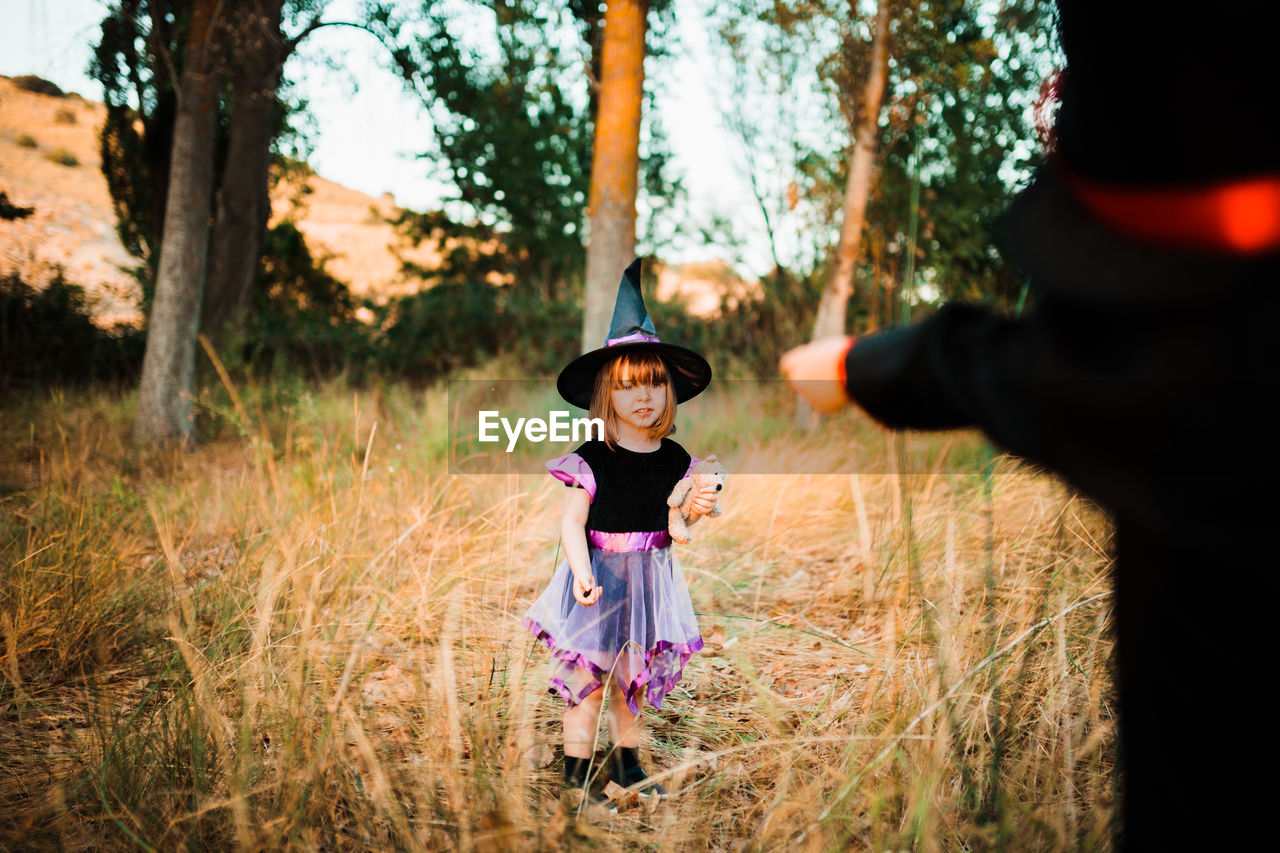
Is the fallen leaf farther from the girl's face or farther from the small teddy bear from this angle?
the girl's face

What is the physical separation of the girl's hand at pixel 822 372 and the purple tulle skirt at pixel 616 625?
1.08m

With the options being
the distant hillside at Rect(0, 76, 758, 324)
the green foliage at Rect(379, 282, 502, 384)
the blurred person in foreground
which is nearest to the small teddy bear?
the blurred person in foreground

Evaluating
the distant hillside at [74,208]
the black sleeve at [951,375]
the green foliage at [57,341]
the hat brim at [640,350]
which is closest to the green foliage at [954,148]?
the hat brim at [640,350]

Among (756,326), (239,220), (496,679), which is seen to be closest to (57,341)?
(239,220)

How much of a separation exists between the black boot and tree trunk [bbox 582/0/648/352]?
11.6 feet

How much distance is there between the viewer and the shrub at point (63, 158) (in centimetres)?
3216

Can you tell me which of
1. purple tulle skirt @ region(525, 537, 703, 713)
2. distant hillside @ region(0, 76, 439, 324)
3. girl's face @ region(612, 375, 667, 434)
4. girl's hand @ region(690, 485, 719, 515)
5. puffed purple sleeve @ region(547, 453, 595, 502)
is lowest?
purple tulle skirt @ region(525, 537, 703, 713)

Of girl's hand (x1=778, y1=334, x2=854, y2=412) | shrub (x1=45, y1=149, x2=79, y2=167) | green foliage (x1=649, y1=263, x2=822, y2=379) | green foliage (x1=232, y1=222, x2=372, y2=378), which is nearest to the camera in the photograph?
girl's hand (x1=778, y1=334, x2=854, y2=412)

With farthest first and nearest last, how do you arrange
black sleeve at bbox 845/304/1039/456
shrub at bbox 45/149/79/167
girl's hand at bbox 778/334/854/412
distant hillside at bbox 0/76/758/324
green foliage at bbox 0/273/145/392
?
1. shrub at bbox 45/149/79/167
2. distant hillside at bbox 0/76/758/324
3. green foliage at bbox 0/273/145/392
4. girl's hand at bbox 778/334/854/412
5. black sleeve at bbox 845/304/1039/456

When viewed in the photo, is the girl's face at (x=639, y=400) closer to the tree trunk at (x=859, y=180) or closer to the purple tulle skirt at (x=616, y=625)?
the purple tulle skirt at (x=616, y=625)

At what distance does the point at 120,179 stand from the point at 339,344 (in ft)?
14.5

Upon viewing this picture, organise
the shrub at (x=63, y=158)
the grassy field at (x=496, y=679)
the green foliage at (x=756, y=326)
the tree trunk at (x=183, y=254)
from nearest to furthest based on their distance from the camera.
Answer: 1. the grassy field at (x=496, y=679)
2. the tree trunk at (x=183, y=254)
3. the green foliage at (x=756, y=326)
4. the shrub at (x=63, y=158)

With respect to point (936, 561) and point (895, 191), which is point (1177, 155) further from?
point (895, 191)

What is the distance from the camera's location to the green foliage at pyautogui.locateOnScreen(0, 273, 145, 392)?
31.6ft
